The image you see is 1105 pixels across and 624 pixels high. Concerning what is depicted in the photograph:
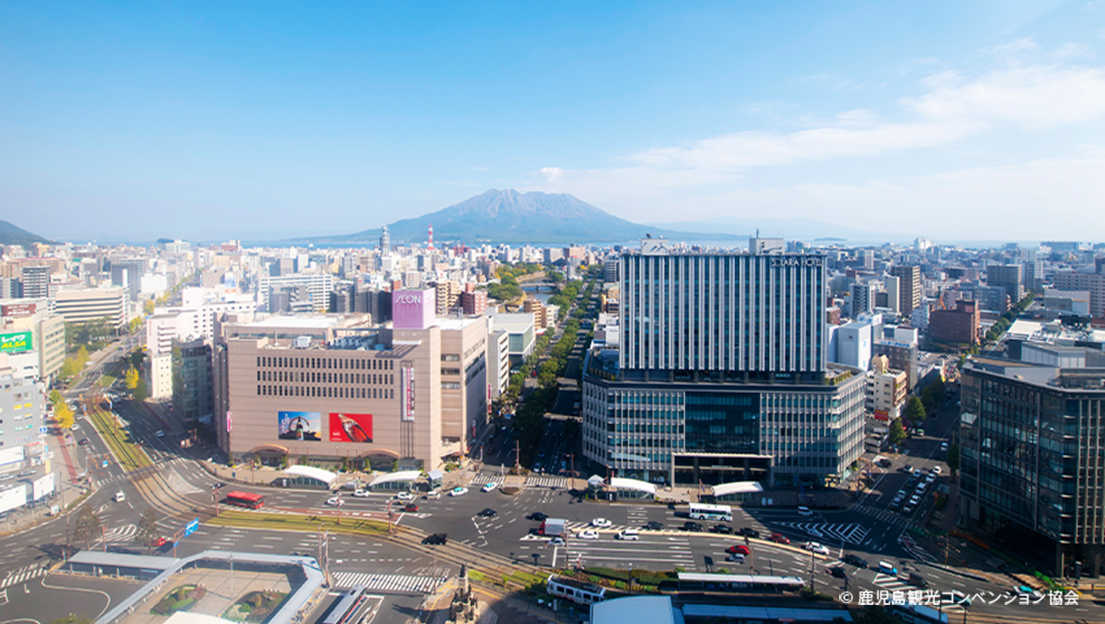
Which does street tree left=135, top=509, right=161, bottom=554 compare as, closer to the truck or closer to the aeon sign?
the aeon sign

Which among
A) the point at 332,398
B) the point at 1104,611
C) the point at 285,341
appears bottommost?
the point at 1104,611

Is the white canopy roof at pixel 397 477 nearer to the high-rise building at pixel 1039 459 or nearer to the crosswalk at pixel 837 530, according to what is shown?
the crosswalk at pixel 837 530

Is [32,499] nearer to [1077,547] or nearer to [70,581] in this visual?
[70,581]

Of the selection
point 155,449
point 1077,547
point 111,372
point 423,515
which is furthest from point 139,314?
point 1077,547

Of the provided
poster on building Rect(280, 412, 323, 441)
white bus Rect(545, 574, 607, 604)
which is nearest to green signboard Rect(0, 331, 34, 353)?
poster on building Rect(280, 412, 323, 441)

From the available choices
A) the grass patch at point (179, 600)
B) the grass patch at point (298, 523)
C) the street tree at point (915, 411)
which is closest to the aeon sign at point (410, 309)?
the grass patch at point (298, 523)
